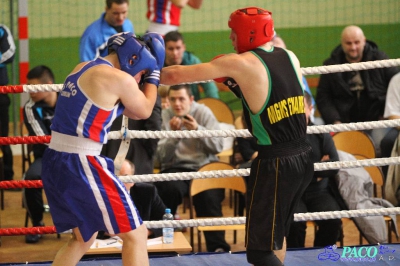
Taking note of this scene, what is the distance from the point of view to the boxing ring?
421cm

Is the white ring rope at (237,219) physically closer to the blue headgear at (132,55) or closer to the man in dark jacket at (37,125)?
the blue headgear at (132,55)

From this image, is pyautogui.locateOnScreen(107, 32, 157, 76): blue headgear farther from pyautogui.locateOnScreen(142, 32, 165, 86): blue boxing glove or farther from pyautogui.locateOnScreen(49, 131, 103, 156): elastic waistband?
pyautogui.locateOnScreen(49, 131, 103, 156): elastic waistband

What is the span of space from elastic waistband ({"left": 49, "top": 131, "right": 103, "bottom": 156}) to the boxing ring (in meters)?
0.62

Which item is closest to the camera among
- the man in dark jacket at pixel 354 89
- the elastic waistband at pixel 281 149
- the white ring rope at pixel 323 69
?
the elastic waistband at pixel 281 149

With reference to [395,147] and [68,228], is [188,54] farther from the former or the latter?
[68,228]

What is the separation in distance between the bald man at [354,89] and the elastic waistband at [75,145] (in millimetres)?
3955

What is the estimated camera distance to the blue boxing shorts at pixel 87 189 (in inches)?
136

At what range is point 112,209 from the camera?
3457 millimetres

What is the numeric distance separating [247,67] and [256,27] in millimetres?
199

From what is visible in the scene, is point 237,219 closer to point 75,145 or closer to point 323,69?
point 323,69
